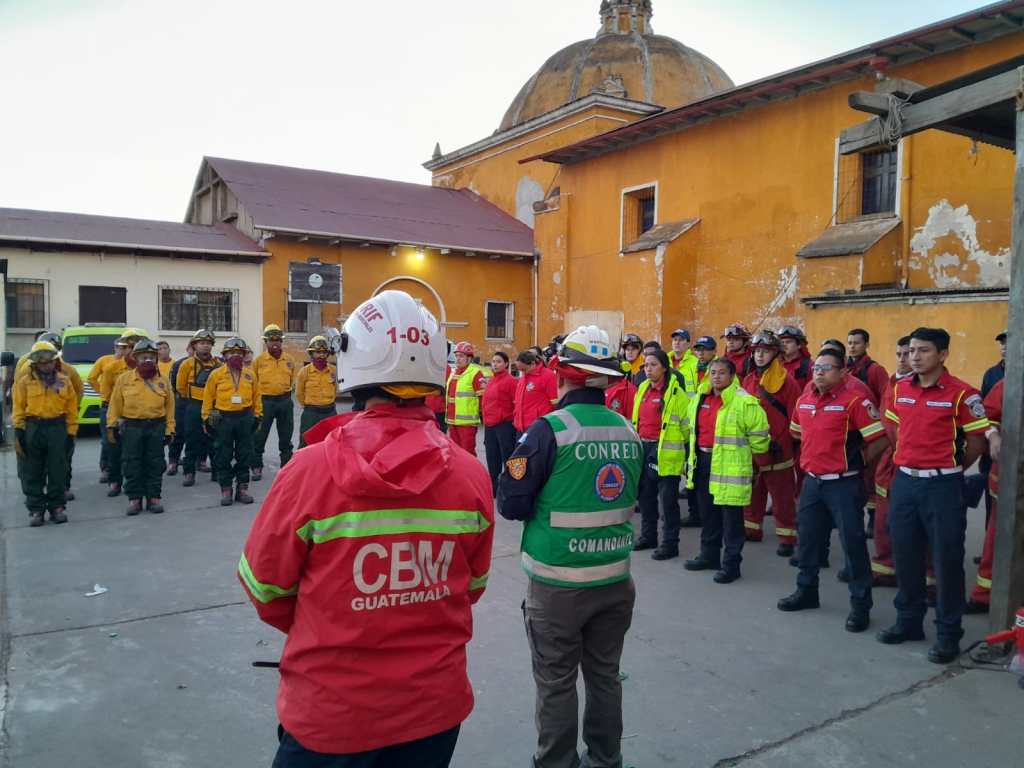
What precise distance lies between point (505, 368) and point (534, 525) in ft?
20.9

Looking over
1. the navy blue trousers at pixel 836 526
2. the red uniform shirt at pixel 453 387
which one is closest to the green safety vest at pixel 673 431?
the navy blue trousers at pixel 836 526

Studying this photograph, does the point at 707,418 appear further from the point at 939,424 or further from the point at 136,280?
the point at 136,280

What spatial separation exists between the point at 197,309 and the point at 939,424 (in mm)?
20288

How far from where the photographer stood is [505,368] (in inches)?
382

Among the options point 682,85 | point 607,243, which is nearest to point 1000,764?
point 607,243

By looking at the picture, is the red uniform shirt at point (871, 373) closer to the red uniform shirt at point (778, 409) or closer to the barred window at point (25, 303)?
the red uniform shirt at point (778, 409)

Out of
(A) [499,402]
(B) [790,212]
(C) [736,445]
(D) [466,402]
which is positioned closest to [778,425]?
(C) [736,445]

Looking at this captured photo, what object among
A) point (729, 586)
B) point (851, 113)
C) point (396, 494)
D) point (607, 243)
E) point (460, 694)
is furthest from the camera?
point (607, 243)

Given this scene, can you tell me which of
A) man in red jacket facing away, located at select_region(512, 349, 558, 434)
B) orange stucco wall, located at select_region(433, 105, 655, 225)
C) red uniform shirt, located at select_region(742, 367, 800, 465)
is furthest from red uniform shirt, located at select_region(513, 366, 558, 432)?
orange stucco wall, located at select_region(433, 105, 655, 225)

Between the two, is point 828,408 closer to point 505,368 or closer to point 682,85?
point 505,368

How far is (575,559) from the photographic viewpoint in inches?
127

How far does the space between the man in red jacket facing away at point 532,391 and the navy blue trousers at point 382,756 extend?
6.76 m

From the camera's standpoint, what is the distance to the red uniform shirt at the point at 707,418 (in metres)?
6.81

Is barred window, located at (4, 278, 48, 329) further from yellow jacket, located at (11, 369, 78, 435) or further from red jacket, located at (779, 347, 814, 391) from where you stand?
red jacket, located at (779, 347, 814, 391)
